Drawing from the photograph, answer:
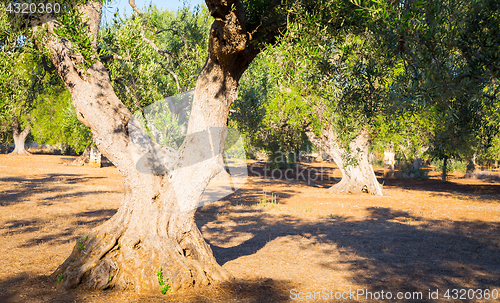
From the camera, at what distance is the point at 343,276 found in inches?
269

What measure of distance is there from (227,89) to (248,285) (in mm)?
3574

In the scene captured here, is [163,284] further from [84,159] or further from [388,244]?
[84,159]

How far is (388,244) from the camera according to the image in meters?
9.41

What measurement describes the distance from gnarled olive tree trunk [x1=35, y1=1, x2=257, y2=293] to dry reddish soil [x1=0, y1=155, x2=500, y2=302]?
0.52m

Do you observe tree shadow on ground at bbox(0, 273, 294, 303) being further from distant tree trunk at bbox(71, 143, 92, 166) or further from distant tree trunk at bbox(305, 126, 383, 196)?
distant tree trunk at bbox(71, 143, 92, 166)

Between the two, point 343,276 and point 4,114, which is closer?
point 4,114

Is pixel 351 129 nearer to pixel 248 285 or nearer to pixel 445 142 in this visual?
pixel 445 142

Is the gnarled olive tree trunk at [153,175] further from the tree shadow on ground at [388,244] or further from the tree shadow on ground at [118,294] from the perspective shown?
the tree shadow on ground at [388,244]

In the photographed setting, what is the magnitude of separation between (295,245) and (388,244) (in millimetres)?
2624

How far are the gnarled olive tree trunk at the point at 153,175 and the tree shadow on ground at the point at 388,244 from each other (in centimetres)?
194

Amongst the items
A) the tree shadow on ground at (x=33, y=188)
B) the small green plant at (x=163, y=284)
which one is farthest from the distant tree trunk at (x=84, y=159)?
the small green plant at (x=163, y=284)

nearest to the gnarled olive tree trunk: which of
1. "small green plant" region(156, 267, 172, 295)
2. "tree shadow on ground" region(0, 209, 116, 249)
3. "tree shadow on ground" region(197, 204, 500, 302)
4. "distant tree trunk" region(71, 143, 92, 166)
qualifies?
"small green plant" region(156, 267, 172, 295)

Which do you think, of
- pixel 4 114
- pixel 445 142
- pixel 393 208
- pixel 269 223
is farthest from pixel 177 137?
pixel 393 208

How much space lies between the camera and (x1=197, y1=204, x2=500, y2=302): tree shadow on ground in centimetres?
677
